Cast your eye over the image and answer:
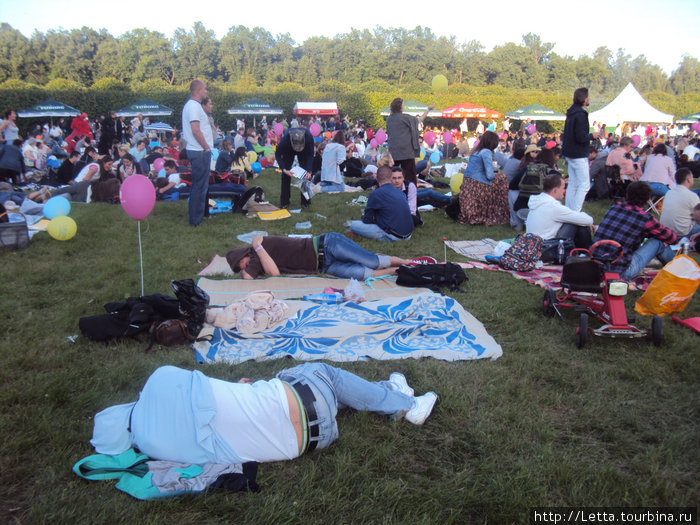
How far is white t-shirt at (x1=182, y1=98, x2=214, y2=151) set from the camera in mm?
7242

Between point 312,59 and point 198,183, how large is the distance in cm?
5580

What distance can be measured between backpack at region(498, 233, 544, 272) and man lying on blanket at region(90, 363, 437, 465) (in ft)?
12.6

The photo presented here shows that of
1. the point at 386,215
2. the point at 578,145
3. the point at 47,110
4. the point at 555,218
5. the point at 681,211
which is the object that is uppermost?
the point at 47,110

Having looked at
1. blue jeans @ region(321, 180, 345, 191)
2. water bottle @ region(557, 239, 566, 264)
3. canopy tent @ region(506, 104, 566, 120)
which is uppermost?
canopy tent @ region(506, 104, 566, 120)

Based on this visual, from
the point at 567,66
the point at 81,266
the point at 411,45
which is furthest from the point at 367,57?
the point at 81,266

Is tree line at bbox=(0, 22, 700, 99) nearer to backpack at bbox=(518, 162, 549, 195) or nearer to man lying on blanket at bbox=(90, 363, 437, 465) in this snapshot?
backpack at bbox=(518, 162, 549, 195)

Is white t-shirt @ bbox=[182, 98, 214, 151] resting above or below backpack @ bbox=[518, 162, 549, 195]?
above

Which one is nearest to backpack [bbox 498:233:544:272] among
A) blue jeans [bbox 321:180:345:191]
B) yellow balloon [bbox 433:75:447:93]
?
yellow balloon [bbox 433:75:447:93]

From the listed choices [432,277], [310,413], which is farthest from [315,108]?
[310,413]

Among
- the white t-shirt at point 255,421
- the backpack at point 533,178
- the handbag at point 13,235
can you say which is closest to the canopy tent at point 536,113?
the backpack at point 533,178

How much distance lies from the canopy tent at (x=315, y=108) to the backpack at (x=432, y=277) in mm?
25126

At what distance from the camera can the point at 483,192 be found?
8117 mm

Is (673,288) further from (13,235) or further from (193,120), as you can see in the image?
(13,235)

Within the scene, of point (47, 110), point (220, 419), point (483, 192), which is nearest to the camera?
point (220, 419)
